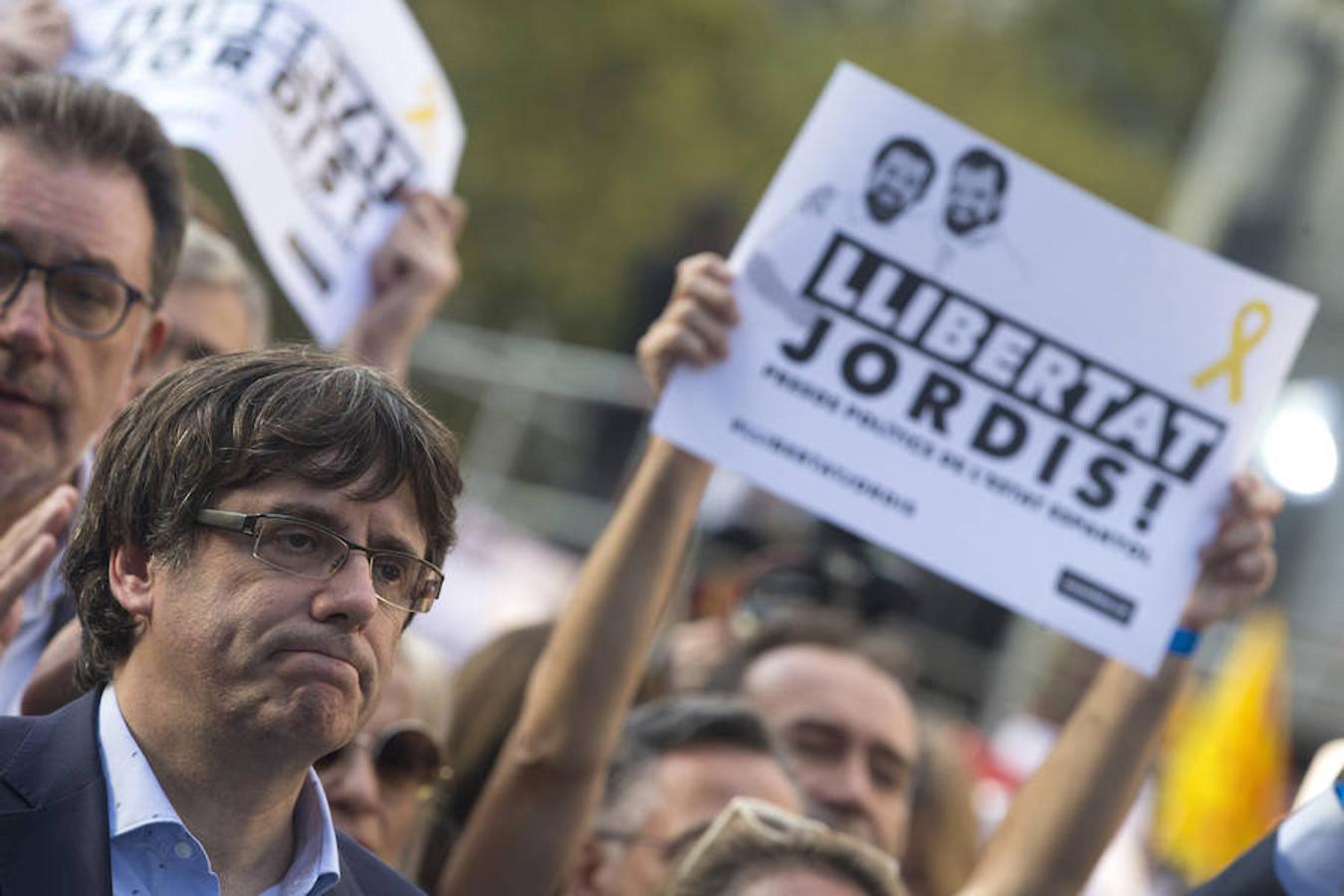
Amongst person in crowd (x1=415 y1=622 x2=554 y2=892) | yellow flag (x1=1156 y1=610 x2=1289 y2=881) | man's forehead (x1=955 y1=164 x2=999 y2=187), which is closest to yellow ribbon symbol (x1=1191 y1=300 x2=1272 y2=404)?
man's forehead (x1=955 y1=164 x2=999 y2=187)

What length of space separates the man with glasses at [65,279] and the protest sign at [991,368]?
0.98 meters

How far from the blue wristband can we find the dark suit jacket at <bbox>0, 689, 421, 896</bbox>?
2.02m

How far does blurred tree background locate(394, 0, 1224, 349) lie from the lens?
21906 mm

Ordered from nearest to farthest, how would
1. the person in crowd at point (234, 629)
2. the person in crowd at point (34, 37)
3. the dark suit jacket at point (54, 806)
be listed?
the dark suit jacket at point (54, 806) → the person in crowd at point (234, 629) → the person in crowd at point (34, 37)

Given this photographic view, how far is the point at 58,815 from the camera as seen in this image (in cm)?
219

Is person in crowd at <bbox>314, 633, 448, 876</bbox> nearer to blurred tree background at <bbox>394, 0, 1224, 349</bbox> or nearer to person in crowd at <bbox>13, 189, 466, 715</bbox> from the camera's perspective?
person in crowd at <bbox>13, 189, 466, 715</bbox>

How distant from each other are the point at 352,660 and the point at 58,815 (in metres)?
0.34

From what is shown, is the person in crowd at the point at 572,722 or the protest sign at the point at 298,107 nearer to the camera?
the person in crowd at the point at 572,722

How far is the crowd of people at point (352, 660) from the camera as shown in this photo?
2.27 meters

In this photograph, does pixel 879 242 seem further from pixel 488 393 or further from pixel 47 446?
pixel 488 393

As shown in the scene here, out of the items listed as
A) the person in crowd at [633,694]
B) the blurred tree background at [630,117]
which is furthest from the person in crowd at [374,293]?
the blurred tree background at [630,117]

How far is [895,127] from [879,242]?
0.71 feet

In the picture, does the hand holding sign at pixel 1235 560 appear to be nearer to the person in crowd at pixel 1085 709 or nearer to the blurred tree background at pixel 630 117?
Answer: the person in crowd at pixel 1085 709

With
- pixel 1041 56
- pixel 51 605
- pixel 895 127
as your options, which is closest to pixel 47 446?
pixel 51 605
